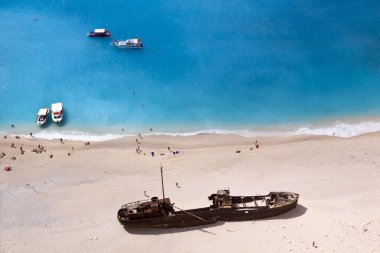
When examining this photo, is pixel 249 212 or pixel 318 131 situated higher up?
pixel 318 131

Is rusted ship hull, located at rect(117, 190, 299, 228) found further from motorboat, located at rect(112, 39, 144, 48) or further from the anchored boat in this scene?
motorboat, located at rect(112, 39, 144, 48)


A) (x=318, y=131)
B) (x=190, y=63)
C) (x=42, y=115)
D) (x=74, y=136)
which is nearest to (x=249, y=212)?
(x=318, y=131)

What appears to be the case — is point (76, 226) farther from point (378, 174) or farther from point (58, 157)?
point (378, 174)

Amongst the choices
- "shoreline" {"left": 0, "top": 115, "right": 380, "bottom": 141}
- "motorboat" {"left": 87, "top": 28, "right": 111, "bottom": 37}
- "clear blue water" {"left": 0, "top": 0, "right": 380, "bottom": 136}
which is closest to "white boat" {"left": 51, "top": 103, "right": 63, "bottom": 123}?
"clear blue water" {"left": 0, "top": 0, "right": 380, "bottom": 136}

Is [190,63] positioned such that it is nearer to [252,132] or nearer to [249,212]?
[252,132]

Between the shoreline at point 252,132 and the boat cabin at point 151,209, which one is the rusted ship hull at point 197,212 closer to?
the boat cabin at point 151,209

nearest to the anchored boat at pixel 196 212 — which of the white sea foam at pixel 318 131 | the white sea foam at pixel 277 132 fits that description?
the white sea foam at pixel 318 131
